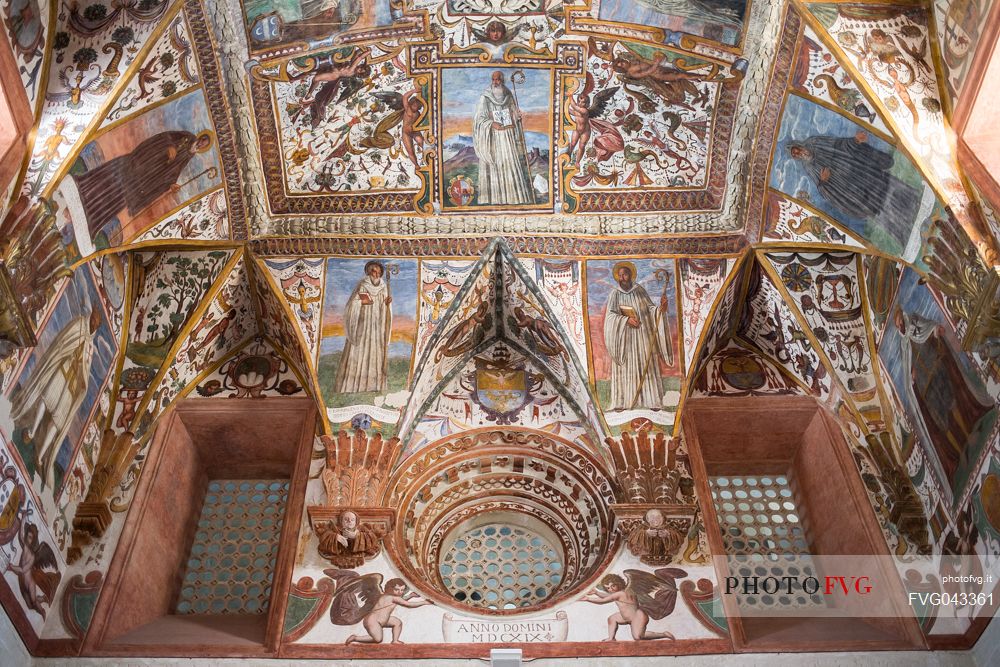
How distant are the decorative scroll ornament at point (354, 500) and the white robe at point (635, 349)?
8.87 feet

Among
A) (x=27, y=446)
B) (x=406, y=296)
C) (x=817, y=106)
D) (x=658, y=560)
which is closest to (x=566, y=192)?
(x=406, y=296)

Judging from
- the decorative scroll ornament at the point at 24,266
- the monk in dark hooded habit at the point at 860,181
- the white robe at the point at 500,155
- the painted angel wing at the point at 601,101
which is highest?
the painted angel wing at the point at 601,101

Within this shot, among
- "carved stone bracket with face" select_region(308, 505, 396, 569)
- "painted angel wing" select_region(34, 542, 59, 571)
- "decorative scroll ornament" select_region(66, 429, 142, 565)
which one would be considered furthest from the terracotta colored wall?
"carved stone bracket with face" select_region(308, 505, 396, 569)

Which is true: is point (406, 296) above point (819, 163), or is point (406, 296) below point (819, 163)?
below

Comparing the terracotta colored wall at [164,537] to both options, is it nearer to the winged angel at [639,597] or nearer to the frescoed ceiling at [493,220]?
the frescoed ceiling at [493,220]

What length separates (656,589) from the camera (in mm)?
10531

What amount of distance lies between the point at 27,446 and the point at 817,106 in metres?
8.37

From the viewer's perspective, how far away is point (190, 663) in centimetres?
967

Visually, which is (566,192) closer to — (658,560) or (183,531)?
(658,560)

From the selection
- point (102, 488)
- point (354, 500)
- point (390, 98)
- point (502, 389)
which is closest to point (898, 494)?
point (502, 389)

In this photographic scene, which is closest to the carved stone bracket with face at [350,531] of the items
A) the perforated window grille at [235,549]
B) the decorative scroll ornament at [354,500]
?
the decorative scroll ornament at [354,500]

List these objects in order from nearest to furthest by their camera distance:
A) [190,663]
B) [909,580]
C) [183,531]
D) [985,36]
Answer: [985,36], [190,663], [909,580], [183,531]

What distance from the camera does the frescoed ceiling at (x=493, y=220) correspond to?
32.8 feet

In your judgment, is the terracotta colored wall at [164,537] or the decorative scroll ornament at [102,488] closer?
the terracotta colored wall at [164,537]
